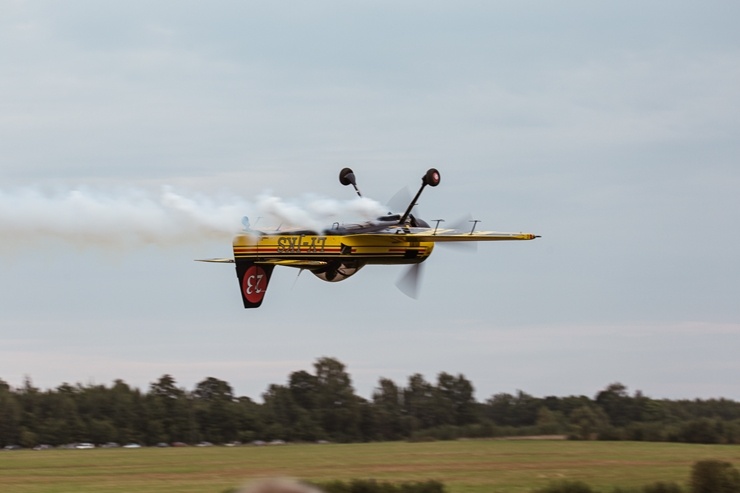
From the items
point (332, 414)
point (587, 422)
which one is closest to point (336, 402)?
point (332, 414)

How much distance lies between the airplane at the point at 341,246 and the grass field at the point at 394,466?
1776cm

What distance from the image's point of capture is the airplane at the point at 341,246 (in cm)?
3312

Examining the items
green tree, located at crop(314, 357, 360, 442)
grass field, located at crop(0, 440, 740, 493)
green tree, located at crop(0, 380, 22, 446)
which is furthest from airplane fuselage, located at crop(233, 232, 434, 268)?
green tree, located at crop(0, 380, 22, 446)

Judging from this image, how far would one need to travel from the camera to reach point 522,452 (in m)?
63.2

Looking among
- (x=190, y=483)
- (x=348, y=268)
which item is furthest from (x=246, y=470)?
(x=348, y=268)

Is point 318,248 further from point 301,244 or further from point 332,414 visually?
point 332,414

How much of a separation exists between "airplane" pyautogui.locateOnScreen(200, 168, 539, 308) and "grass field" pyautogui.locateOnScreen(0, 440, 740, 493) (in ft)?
58.3

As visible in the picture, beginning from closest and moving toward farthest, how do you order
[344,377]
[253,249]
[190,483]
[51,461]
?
1. [253,249]
2. [190,483]
3. [51,461]
4. [344,377]

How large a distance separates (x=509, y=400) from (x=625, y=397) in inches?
567

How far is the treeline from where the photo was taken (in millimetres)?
76562

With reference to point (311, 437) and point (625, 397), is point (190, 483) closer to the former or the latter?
point (311, 437)

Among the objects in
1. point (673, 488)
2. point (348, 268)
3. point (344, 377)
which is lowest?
point (673, 488)

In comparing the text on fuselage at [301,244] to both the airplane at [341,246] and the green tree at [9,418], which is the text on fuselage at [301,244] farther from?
the green tree at [9,418]

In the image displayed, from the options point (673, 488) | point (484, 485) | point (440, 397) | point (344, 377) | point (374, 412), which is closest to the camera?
point (673, 488)
